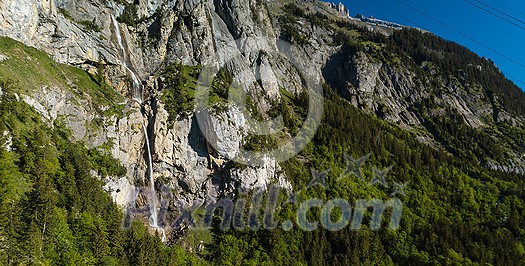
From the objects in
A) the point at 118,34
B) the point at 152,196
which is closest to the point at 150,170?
the point at 152,196

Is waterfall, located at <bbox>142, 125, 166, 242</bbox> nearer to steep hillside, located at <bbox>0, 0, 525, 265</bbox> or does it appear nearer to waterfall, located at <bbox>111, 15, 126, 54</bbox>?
steep hillside, located at <bbox>0, 0, 525, 265</bbox>

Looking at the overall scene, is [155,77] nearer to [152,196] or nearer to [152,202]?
[152,196]

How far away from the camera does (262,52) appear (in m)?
130

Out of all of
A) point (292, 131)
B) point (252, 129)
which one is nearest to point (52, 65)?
point (252, 129)

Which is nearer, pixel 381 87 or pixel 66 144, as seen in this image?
pixel 66 144

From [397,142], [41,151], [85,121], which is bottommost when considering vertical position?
[41,151]

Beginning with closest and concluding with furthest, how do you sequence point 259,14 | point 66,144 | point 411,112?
point 66,144 < point 259,14 < point 411,112

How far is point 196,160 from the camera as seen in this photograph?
255 feet

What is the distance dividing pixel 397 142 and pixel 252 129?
193ft

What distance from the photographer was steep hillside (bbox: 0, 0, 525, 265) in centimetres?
5128

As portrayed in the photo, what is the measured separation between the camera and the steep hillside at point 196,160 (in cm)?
5128

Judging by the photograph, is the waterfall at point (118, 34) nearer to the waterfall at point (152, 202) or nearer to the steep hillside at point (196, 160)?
the steep hillside at point (196, 160)

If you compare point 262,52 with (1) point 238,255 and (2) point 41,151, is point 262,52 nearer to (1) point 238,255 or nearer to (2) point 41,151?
(1) point 238,255

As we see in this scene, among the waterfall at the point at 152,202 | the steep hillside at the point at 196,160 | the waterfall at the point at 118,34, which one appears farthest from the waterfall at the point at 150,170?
the waterfall at the point at 118,34
